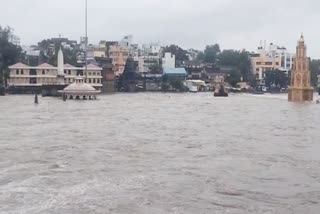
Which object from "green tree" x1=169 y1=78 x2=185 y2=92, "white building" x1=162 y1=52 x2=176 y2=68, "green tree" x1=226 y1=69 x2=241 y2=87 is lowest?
"green tree" x1=169 y1=78 x2=185 y2=92

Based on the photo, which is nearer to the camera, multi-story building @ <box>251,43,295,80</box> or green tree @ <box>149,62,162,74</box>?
green tree @ <box>149,62,162,74</box>

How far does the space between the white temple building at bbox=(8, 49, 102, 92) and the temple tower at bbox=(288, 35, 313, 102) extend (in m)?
29.6

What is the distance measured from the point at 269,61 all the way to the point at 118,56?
121 feet

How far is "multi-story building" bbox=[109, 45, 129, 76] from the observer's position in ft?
366

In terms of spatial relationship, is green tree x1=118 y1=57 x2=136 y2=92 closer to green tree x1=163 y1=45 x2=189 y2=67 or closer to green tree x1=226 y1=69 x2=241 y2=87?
green tree x1=226 y1=69 x2=241 y2=87

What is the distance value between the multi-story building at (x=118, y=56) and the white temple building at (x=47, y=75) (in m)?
18.2

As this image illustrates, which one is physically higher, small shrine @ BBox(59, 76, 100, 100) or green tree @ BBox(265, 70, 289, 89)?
green tree @ BBox(265, 70, 289, 89)

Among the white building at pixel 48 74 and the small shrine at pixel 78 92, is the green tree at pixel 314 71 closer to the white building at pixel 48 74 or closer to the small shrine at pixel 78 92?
the white building at pixel 48 74

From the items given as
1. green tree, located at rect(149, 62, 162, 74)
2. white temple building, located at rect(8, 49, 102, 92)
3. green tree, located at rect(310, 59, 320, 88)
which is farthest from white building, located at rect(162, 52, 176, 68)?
green tree, located at rect(310, 59, 320, 88)

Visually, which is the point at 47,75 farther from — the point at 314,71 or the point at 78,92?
the point at 314,71

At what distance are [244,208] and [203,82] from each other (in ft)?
362

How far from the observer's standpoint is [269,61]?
430 feet

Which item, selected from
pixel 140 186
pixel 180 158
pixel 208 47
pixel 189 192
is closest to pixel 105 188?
pixel 140 186

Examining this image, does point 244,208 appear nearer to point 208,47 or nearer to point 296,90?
point 296,90
